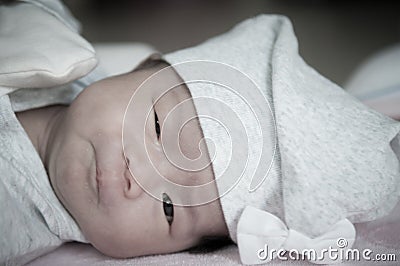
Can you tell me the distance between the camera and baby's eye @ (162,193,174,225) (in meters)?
0.65

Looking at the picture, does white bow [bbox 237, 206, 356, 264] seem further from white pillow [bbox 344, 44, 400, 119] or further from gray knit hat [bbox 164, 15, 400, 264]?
white pillow [bbox 344, 44, 400, 119]

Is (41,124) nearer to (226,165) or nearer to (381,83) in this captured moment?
(226,165)

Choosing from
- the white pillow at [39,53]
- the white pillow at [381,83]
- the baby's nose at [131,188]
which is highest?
the white pillow at [39,53]

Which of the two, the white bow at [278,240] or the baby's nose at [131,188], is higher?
the baby's nose at [131,188]

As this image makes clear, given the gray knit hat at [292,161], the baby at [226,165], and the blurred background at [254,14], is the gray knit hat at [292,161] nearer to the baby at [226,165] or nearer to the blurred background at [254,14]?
the baby at [226,165]

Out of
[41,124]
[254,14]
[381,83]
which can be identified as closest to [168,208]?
[41,124]

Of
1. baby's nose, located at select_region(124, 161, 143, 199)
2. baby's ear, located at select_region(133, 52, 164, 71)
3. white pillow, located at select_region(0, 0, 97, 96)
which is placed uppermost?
white pillow, located at select_region(0, 0, 97, 96)

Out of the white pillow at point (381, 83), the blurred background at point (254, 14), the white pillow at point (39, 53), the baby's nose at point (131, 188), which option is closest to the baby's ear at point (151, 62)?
the white pillow at point (39, 53)

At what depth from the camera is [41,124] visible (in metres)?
0.80

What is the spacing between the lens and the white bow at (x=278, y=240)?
626 mm

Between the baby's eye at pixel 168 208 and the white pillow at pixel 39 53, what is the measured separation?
0.67ft

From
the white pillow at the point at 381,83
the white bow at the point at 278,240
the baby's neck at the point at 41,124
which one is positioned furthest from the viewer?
the white pillow at the point at 381,83

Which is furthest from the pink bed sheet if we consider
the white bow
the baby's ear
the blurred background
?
the blurred background

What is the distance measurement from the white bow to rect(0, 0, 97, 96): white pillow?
0.90ft
